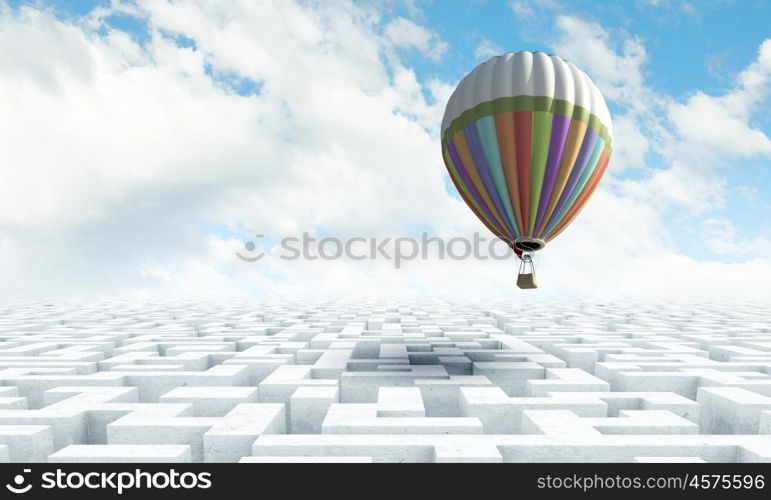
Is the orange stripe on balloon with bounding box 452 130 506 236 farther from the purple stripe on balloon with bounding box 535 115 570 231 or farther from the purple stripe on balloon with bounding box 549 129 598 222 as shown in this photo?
the purple stripe on balloon with bounding box 549 129 598 222

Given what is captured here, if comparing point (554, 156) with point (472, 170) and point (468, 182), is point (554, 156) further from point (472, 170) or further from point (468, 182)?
point (468, 182)

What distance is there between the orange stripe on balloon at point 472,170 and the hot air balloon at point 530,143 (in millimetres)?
28

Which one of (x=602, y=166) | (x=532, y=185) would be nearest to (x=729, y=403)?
(x=532, y=185)

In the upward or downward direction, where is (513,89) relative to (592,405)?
upward

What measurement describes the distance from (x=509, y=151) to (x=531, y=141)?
1.97ft

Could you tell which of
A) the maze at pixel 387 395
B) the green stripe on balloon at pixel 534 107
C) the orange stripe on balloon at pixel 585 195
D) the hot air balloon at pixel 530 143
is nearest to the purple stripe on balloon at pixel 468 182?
the hot air balloon at pixel 530 143

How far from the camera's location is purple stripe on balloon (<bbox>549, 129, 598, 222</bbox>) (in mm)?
11586

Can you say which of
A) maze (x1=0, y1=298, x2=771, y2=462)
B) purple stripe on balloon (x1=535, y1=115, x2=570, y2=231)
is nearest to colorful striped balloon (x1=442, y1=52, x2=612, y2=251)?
purple stripe on balloon (x1=535, y1=115, x2=570, y2=231)

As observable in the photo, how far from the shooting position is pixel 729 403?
6359 millimetres

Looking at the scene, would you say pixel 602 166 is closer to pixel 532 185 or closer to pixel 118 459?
pixel 532 185

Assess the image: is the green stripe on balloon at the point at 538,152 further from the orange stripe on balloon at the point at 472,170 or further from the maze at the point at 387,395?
the maze at the point at 387,395

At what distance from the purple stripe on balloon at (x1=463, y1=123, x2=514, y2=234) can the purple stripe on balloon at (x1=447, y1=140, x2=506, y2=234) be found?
39 cm

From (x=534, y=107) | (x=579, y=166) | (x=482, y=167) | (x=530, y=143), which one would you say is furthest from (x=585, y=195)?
(x=482, y=167)

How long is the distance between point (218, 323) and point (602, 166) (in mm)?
14534
